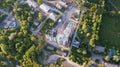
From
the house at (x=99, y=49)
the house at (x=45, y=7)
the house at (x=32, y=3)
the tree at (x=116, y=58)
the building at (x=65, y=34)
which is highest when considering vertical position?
the house at (x=32, y=3)

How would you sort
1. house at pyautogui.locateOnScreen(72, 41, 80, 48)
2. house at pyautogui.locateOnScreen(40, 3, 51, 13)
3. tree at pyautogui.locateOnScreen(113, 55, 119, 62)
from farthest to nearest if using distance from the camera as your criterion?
1. house at pyautogui.locateOnScreen(40, 3, 51, 13)
2. house at pyautogui.locateOnScreen(72, 41, 80, 48)
3. tree at pyautogui.locateOnScreen(113, 55, 119, 62)

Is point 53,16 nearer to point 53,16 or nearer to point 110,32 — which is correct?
point 53,16

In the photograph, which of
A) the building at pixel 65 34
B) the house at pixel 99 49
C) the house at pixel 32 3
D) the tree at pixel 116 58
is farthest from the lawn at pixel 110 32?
the house at pixel 32 3

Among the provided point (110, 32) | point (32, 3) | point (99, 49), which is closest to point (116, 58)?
point (99, 49)

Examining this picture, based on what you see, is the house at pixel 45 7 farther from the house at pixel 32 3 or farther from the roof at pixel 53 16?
the roof at pixel 53 16

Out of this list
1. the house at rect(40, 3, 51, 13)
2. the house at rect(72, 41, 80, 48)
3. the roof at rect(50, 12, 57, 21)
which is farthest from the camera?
the house at rect(40, 3, 51, 13)

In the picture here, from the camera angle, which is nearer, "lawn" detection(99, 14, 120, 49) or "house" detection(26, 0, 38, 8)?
"lawn" detection(99, 14, 120, 49)

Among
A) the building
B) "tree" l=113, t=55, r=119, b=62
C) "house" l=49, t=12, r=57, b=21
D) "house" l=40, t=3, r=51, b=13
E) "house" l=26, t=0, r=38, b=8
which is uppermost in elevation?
"house" l=26, t=0, r=38, b=8

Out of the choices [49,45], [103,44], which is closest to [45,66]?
[49,45]

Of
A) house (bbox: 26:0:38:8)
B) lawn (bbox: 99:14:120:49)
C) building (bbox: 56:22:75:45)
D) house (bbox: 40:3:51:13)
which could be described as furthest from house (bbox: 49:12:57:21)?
lawn (bbox: 99:14:120:49)

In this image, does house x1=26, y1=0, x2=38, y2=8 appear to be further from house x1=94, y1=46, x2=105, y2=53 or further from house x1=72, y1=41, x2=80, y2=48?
house x1=94, y1=46, x2=105, y2=53
